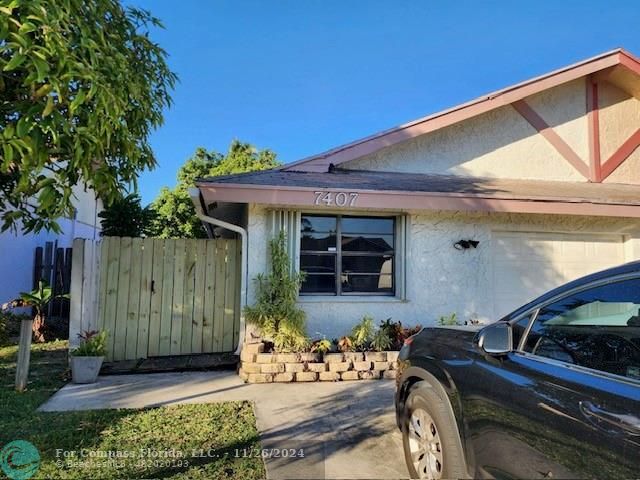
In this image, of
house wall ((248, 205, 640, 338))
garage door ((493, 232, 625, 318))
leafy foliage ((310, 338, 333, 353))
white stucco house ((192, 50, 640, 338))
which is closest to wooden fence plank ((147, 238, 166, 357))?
white stucco house ((192, 50, 640, 338))

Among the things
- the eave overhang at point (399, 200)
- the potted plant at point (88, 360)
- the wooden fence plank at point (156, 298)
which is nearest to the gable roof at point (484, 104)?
the eave overhang at point (399, 200)

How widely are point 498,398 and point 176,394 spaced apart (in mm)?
4224

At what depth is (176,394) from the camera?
541 centimetres

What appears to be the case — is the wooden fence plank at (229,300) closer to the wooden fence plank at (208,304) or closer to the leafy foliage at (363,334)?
the wooden fence plank at (208,304)

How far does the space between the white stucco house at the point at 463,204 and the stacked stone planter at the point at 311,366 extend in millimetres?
877

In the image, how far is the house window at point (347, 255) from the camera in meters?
7.35

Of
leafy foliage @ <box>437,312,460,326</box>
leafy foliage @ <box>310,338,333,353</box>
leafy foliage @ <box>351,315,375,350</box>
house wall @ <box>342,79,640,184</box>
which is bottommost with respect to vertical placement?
leafy foliage @ <box>310,338,333,353</box>

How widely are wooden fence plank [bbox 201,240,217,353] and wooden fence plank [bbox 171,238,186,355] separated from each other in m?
0.39

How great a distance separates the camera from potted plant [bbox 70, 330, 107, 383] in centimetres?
584

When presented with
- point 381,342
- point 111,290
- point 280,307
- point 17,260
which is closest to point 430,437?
point 381,342

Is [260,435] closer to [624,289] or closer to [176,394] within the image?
[176,394]

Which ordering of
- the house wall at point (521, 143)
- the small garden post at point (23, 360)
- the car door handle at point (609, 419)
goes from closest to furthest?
the car door handle at point (609, 419), the small garden post at point (23, 360), the house wall at point (521, 143)

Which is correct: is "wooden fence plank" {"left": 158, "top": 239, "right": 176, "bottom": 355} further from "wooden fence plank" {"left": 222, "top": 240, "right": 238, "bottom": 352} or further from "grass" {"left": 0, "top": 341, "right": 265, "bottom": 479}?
"grass" {"left": 0, "top": 341, "right": 265, "bottom": 479}

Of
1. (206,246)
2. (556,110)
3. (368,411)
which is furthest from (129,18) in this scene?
(556,110)
